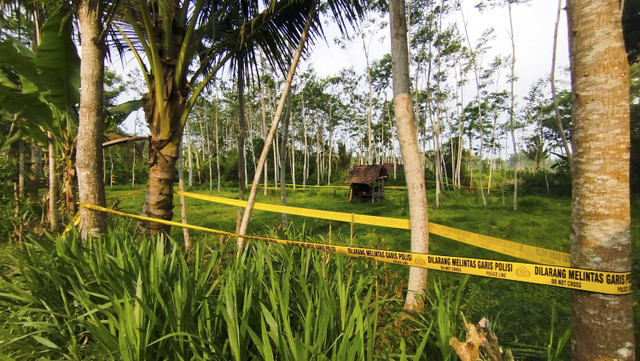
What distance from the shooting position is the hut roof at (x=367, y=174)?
593 inches

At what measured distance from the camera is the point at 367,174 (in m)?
15.3

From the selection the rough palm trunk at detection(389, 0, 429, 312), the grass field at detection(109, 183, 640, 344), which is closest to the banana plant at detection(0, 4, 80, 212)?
the grass field at detection(109, 183, 640, 344)

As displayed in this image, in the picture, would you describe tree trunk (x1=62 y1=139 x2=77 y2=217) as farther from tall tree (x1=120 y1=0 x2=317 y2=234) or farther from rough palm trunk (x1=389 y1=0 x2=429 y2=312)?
rough palm trunk (x1=389 y1=0 x2=429 y2=312)

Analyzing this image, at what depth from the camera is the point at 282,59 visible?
3947 millimetres

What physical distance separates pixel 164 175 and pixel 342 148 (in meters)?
34.4

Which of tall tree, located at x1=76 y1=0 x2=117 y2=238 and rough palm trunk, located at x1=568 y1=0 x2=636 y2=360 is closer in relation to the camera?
rough palm trunk, located at x1=568 y1=0 x2=636 y2=360

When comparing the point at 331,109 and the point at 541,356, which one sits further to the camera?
the point at 331,109

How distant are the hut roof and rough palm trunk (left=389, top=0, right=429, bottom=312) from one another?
41.5 ft

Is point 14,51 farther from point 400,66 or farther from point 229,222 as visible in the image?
point 229,222

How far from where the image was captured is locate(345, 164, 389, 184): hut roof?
49.4 ft

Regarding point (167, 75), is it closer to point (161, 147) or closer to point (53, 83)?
point (161, 147)

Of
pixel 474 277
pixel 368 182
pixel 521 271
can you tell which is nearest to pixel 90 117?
pixel 521 271

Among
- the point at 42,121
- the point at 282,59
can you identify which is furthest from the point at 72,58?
the point at 282,59

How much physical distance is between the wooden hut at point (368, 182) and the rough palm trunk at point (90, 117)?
1283 centimetres
